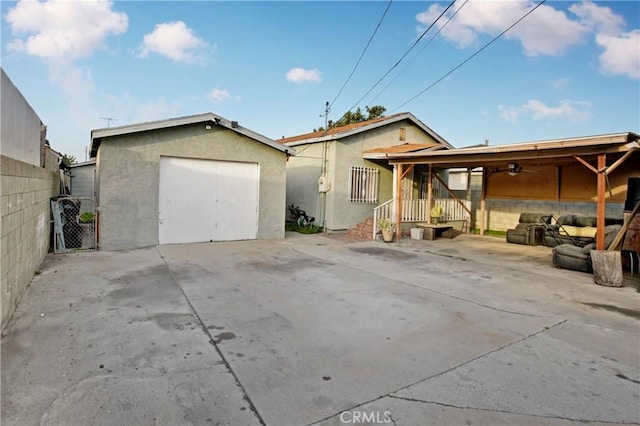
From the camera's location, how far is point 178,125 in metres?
9.28

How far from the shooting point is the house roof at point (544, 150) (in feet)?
22.4

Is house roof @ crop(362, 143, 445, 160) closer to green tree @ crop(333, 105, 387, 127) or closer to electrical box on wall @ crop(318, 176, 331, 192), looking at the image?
electrical box on wall @ crop(318, 176, 331, 192)

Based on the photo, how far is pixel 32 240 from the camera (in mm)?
5594

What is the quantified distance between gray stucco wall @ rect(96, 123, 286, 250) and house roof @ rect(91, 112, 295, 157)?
201mm

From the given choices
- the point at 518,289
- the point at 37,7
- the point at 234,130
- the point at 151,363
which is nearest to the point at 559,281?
the point at 518,289

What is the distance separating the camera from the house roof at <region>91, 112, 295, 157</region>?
838cm

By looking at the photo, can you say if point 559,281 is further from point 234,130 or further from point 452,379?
point 234,130

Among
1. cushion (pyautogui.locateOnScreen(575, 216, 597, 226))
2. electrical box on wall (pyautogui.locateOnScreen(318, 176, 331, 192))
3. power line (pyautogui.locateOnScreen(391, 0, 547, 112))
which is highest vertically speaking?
power line (pyautogui.locateOnScreen(391, 0, 547, 112))

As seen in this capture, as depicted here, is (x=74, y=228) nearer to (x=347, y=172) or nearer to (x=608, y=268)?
(x=347, y=172)

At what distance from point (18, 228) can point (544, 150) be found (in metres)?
9.84

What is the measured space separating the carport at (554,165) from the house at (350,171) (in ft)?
4.51

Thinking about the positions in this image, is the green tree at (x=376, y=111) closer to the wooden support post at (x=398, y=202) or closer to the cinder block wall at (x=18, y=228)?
the wooden support post at (x=398, y=202)

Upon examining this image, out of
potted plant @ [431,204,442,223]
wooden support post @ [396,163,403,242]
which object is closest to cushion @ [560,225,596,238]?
potted plant @ [431,204,442,223]

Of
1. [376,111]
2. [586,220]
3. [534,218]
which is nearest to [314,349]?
[534,218]
